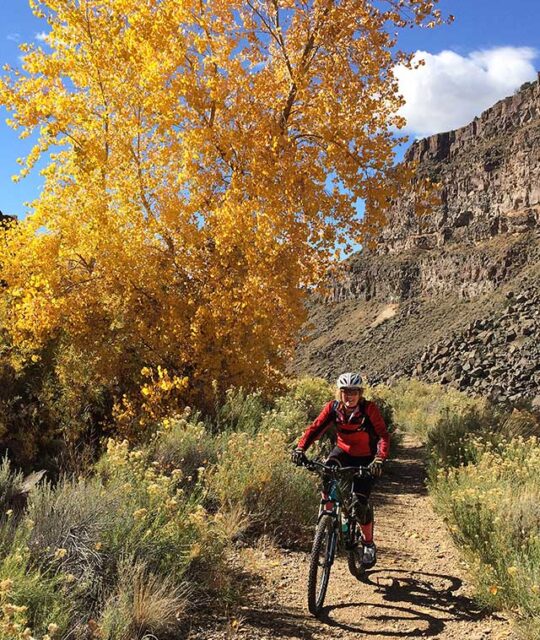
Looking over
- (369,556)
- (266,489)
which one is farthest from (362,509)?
(266,489)

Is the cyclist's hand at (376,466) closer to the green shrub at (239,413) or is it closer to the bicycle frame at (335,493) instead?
the bicycle frame at (335,493)

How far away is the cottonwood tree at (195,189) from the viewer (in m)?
9.07

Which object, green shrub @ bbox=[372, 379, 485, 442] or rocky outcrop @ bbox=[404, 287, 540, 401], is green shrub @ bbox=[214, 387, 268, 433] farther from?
rocky outcrop @ bbox=[404, 287, 540, 401]

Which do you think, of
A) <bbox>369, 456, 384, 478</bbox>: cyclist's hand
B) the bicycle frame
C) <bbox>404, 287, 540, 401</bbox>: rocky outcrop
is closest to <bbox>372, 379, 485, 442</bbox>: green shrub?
the bicycle frame

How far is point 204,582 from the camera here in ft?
15.5

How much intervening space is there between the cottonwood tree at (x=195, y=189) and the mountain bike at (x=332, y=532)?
405 cm

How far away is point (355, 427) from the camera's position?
18.0 feet

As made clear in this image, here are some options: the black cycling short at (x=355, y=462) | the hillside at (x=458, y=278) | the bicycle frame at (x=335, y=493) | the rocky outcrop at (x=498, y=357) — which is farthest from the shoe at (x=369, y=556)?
the hillside at (x=458, y=278)

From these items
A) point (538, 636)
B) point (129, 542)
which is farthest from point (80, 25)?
point (538, 636)

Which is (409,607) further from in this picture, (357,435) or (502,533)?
(357,435)

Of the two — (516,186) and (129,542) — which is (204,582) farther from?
(516,186)

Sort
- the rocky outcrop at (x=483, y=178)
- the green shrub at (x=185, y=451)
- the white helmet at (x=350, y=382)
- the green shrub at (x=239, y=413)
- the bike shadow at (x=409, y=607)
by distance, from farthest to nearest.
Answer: the rocky outcrop at (x=483, y=178), the green shrub at (x=239, y=413), the green shrub at (x=185, y=451), the white helmet at (x=350, y=382), the bike shadow at (x=409, y=607)

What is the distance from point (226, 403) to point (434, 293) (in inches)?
3566

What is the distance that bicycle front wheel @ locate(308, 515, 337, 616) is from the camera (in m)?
4.73
